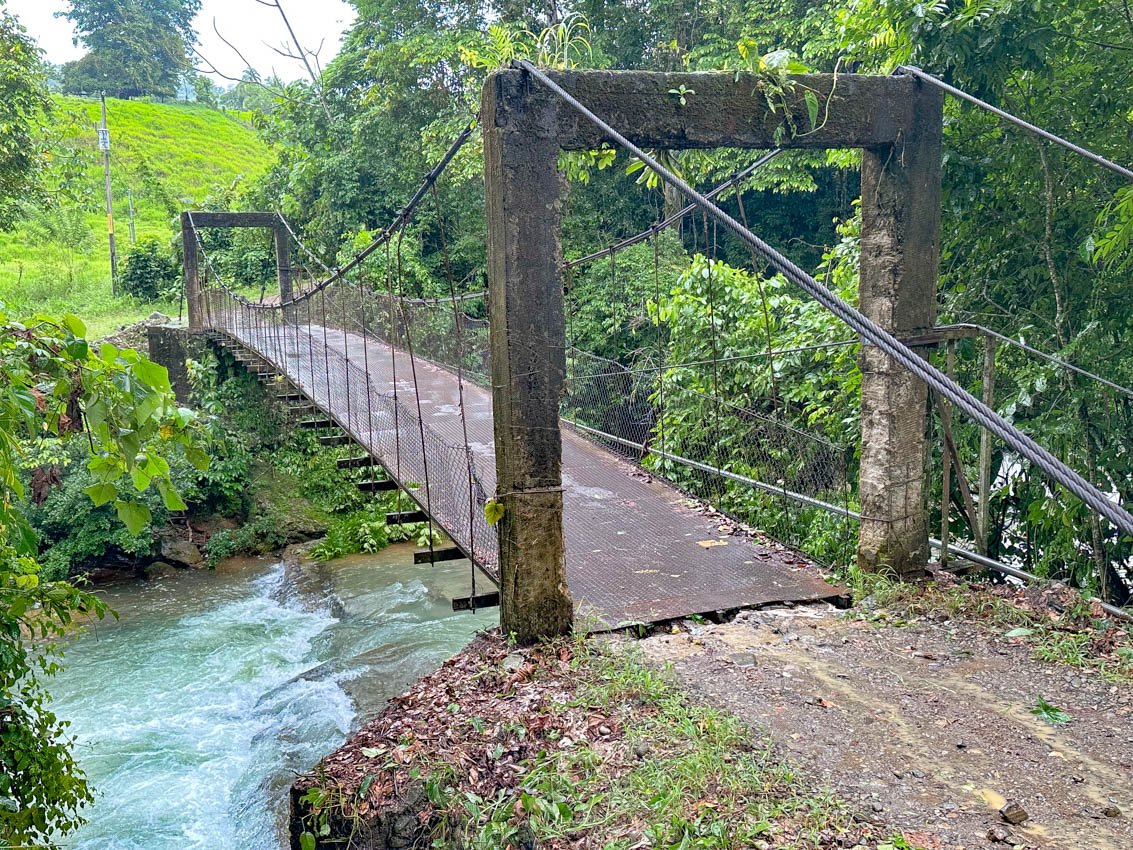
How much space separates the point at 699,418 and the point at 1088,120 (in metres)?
2.57

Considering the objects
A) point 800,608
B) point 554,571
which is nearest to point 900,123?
point 800,608

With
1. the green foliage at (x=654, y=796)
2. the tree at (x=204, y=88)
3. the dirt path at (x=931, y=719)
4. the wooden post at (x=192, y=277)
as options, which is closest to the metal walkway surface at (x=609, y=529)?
the dirt path at (x=931, y=719)

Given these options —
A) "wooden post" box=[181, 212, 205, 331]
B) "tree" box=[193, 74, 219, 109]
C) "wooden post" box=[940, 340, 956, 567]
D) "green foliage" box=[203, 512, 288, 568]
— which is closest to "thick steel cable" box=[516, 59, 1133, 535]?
"wooden post" box=[940, 340, 956, 567]

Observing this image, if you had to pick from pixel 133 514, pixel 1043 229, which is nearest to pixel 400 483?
pixel 133 514

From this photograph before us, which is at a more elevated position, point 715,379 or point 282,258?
point 282,258

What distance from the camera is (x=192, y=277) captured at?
12281 millimetres

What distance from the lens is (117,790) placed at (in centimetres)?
455

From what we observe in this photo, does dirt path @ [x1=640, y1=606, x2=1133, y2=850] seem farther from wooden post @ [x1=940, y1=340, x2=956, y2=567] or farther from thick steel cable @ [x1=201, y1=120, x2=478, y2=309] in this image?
thick steel cable @ [x1=201, y1=120, x2=478, y2=309]

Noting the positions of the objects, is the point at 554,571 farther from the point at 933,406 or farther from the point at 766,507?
the point at 766,507

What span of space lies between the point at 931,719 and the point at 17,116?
31.2 feet

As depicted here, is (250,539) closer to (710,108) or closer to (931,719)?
(710,108)

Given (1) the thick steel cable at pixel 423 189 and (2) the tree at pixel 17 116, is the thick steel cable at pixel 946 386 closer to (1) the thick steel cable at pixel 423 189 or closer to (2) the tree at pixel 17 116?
(1) the thick steel cable at pixel 423 189

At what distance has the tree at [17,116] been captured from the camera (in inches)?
332

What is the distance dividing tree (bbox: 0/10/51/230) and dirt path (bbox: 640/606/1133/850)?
27.7ft
